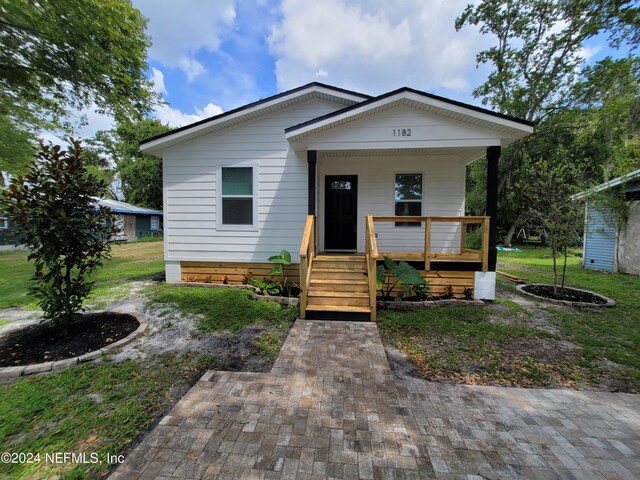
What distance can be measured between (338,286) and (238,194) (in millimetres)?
3456

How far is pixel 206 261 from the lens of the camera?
22.6 feet

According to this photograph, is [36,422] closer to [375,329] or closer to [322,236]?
[375,329]

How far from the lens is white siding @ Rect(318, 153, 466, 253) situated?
6895 millimetres

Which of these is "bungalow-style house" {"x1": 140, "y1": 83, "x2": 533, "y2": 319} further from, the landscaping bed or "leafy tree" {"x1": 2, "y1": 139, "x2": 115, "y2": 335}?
"leafy tree" {"x1": 2, "y1": 139, "x2": 115, "y2": 335}

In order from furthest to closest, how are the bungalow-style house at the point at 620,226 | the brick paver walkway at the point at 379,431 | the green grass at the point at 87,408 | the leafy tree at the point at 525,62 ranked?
the leafy tree at the point at 525,62, the bungalow-style house at the point at 620,226, the green grass at the point at 87,408, the brick paver walkway at the point at 379,431

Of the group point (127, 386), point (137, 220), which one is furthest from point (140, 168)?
point (127, 386)

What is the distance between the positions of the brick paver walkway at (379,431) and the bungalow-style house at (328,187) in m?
2.62

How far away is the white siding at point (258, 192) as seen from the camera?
6.52 meters

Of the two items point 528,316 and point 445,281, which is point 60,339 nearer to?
point 445,281

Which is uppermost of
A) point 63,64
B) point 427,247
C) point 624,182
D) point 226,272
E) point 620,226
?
point 63,64

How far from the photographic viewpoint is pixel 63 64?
324 inches

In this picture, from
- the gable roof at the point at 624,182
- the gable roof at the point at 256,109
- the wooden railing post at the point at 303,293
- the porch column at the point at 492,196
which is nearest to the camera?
the wooden railing post at the point at 303,293

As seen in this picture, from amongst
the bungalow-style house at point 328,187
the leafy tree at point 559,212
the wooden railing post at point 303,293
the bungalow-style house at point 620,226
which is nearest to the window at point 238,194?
the bungalow-style house at point 328,187

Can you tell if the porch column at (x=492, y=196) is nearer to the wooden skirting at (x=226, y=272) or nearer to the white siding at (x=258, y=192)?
the white siding at (x=258, y=192)
